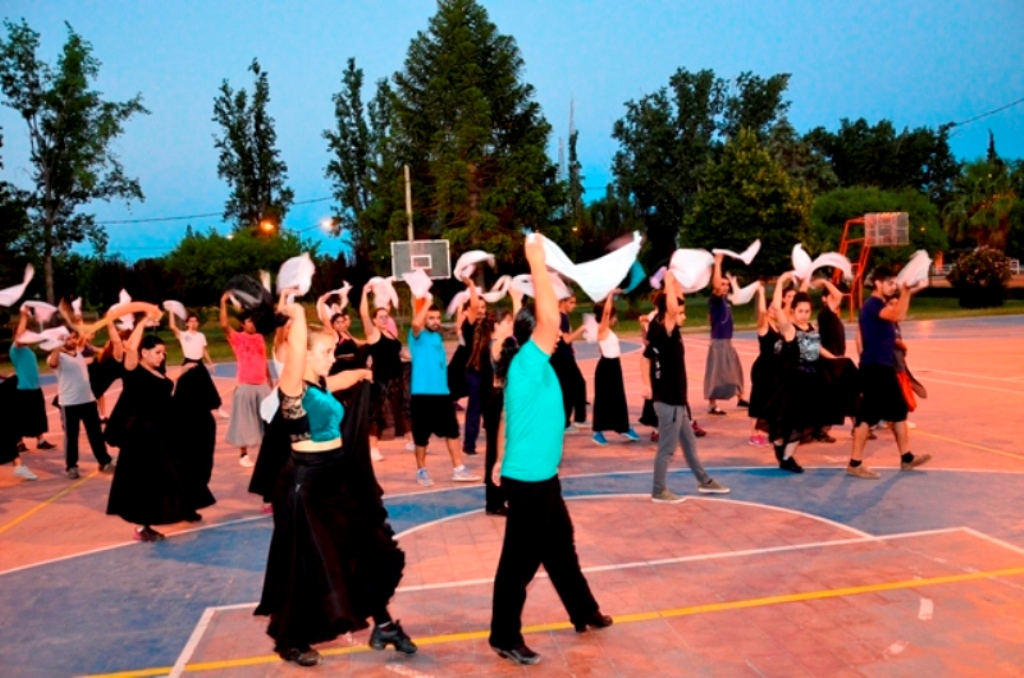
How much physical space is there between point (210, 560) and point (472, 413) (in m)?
4.44

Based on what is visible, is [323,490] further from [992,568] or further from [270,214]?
[270,214]

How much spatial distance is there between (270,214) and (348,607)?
192 feet

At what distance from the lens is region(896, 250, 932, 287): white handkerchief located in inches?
348

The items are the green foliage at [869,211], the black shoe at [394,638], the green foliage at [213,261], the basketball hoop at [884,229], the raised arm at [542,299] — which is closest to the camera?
the raised arm at [542,299]

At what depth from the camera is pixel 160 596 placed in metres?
6.38

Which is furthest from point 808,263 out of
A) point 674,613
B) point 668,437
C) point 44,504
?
point 44,504

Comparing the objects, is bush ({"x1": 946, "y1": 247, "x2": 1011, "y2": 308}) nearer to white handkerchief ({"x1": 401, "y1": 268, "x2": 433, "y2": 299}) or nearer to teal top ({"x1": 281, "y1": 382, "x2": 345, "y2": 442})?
white handkerchief ({"x1": 401, "y1": 268, "x2": 433, "y2": 299})

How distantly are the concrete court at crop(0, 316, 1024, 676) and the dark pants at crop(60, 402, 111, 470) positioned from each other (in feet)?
2.23

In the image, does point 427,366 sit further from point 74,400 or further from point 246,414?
point 74,400

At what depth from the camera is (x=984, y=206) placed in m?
53.4

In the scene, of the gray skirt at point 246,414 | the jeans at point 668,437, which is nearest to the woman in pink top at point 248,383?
the gray skirt at point 246,414

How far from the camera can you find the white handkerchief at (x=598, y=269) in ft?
14.9

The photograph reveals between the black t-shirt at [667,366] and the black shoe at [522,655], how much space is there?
3.48 metres

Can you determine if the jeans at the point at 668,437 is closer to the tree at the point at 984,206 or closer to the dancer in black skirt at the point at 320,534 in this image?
the dancer in black skirt at the point at 320,534
